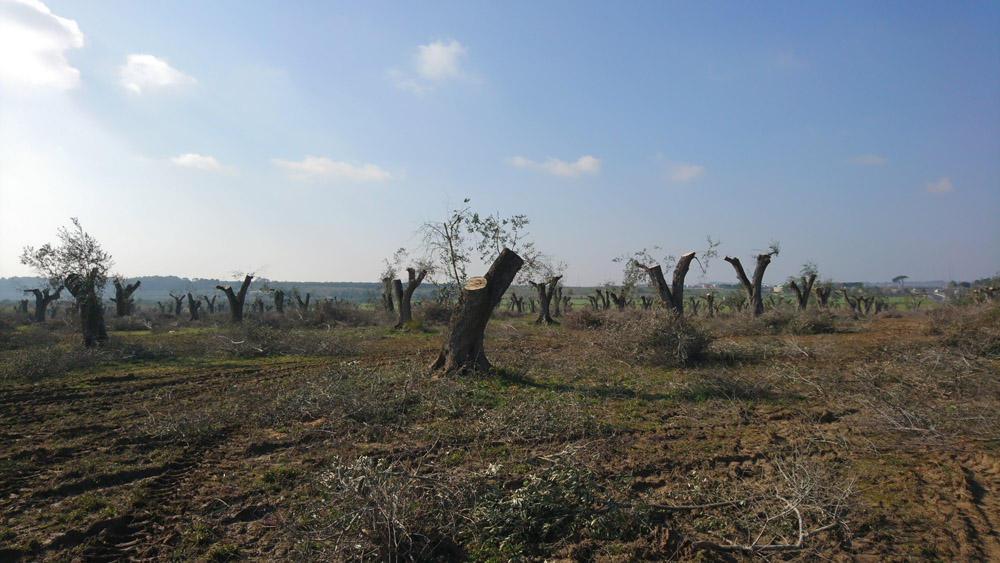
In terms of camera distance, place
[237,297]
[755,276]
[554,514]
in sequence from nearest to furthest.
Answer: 1. [554,514]
2. [755,276]
3. [237,297]

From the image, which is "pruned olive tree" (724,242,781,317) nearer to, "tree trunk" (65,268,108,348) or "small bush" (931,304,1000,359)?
"small bush" (931,304,1000,359)

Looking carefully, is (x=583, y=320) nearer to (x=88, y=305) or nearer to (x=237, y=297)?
(x=88, y=305)

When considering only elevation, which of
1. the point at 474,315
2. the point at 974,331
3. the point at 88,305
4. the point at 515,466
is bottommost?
the point at 515,466

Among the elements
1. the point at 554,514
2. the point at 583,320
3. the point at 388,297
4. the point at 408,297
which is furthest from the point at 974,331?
the point at 388,297

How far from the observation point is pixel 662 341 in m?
10.4

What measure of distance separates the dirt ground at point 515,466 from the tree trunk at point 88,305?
7247 mm

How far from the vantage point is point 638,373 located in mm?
9406

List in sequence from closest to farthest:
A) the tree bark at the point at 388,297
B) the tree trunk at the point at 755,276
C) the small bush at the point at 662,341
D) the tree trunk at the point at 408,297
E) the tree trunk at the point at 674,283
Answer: the small bush at the point at 662,341, the tree trunk at the point at 674,283, the tree trunk at the point at 755,276, the tree trunk at the point at 408,297, the tree bark at the point at 388,297

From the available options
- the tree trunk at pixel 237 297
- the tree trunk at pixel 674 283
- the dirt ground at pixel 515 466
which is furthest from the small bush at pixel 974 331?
the tree trunk at pixel 237 297

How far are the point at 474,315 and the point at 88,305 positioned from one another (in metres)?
13.5

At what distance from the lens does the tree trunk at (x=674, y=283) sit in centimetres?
1313

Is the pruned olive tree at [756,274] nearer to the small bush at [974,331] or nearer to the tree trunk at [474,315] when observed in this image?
the small bush at [974,331]

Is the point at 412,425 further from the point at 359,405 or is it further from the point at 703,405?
the point at 703,405

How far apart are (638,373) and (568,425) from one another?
426 centimetres
